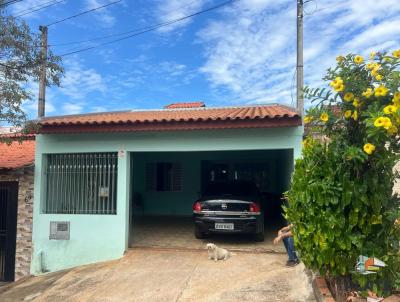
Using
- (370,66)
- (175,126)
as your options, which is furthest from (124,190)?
(370,66)

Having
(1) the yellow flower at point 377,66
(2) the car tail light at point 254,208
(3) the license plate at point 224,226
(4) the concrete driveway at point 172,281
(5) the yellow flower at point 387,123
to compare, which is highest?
(1) the yellow flower at point 377,66

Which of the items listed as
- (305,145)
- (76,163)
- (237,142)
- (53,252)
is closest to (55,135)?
(76,163)

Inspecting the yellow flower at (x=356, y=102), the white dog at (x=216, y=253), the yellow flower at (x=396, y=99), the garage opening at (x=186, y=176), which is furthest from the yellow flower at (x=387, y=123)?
the garage opening at (x=186, y=176)

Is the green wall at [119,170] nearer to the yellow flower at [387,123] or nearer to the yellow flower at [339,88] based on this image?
the yellow flower at [339,88]

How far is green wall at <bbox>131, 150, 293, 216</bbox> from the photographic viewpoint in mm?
13625

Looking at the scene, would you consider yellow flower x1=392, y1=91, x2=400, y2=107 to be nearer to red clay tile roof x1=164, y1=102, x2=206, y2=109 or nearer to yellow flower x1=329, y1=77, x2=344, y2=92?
yellow flower x1=329, y1=77, x2=344, y2=92

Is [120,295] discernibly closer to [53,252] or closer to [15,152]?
[53,252]

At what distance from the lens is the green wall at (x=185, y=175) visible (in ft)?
44.7

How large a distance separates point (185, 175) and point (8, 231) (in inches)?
253

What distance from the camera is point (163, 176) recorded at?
45.9 feet

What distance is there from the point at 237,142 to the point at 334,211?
12.4 feet

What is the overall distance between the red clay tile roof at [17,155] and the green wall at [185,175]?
3755mm

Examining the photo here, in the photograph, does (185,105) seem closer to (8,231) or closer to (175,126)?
(175,126)

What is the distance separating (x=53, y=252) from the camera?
8.52 metres
